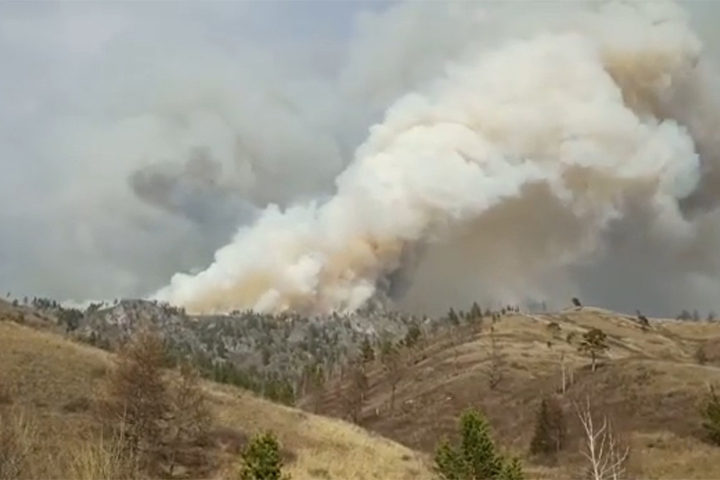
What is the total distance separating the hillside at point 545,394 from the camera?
2849 inches

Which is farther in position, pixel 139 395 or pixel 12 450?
pixel 139 395

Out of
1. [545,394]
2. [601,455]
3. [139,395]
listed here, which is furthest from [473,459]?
[545,394]

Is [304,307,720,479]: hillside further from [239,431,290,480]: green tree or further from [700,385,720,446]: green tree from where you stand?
[239,431,290,480]: green tree

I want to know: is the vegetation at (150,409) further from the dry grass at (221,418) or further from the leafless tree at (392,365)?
the leafless tree at (392,365)

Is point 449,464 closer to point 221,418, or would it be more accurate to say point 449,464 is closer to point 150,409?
point 150,409

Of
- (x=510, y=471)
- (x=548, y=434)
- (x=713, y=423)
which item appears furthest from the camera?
(x=548, y=434)

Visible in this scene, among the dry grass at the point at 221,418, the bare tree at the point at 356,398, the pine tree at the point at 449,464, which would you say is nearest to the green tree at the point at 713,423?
the dry grass at the point at 221,418

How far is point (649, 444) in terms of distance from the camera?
77.1 m

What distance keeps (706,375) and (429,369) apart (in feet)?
234

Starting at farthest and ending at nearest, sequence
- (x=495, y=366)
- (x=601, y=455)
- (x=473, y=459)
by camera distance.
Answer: (x=495, y=366) → (x=473, y=459) → (x=601, y=455)

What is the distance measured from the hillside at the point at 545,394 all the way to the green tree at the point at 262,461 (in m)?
30.8

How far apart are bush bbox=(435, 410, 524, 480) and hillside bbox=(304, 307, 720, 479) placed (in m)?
19.0

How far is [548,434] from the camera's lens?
274ft

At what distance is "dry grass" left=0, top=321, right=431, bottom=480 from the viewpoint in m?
42.6
